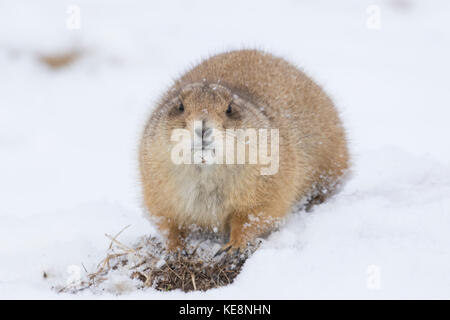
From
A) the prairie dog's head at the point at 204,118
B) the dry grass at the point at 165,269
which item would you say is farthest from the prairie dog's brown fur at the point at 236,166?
the dry grass at the point at 165,269

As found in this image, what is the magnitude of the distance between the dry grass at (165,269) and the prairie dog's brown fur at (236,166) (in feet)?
0.69

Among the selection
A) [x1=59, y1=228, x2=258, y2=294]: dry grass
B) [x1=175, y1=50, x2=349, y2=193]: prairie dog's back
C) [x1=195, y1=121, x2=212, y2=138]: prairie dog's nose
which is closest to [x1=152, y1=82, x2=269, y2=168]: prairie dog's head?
[x1=195, y1=121, x2=212, y2=138]: prairie dog's nose

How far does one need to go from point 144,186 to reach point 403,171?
3.49 metres

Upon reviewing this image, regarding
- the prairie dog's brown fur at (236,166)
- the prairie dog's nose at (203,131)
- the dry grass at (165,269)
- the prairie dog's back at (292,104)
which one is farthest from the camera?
the prairie dog's back at (292,104)

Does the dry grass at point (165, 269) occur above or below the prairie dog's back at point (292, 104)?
below

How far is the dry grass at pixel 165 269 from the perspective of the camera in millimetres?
5012

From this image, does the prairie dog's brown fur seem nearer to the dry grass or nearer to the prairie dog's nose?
the prairie dog's nose

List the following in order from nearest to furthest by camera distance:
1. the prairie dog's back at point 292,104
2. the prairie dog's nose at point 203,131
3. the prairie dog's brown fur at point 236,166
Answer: the prairie dog's nose at point 203,131, the prairie dog's brown fur at point 236,166, the prairie dog's back at point 292,104

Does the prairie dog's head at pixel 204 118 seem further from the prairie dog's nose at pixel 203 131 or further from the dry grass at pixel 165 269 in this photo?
the dry grass at pixel 165 269

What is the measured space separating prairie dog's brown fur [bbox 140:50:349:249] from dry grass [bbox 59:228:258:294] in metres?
0.21

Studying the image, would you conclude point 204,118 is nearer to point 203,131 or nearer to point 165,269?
point 203,131

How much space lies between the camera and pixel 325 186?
6855 mm
